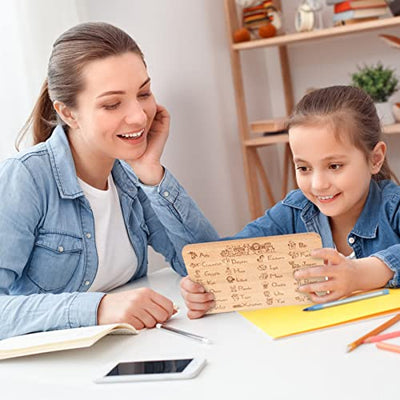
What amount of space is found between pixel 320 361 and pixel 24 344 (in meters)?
0.47

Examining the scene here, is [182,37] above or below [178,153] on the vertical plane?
above

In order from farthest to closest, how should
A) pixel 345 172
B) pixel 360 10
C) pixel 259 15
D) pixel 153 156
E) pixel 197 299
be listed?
pixel 259 15, pixel 360 10, pixel 153 156, pixel 345 172, pixel 197 299

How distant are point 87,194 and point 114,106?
21cm

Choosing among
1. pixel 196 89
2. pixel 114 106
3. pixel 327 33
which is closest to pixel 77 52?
pixel 114 106

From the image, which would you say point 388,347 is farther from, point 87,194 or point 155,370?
point 87,194

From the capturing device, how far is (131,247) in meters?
1.65

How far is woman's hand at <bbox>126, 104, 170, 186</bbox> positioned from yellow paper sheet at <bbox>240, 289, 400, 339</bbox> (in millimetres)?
527

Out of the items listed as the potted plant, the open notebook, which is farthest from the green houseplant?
the open notebook

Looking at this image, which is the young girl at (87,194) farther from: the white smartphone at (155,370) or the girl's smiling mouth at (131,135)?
the white smartphone at (155,370)

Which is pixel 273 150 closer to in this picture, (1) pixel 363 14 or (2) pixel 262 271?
(1) pixel 363 14

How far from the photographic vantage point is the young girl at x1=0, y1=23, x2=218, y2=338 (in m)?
1.41

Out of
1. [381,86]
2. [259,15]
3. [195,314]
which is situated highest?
[259,15]

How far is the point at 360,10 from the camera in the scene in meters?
2.84

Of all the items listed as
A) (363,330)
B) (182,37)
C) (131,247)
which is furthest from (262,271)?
(182,37)
